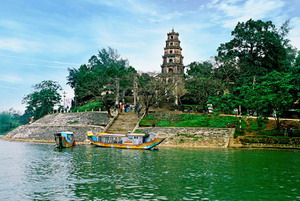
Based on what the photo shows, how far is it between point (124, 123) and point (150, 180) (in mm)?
29970

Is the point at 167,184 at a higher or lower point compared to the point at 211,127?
lower

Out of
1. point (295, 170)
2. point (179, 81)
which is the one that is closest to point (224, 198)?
point (295, 170)

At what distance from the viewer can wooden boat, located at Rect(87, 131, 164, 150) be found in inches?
1320

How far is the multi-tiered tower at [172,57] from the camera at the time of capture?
63.5 meters

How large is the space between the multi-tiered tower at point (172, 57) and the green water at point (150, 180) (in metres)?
41.8

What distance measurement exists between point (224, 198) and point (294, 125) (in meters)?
29.9

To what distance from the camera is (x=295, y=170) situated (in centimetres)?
1970

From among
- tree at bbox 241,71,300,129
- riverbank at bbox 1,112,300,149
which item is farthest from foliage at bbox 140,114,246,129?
tree at bbox 241,71,300,129

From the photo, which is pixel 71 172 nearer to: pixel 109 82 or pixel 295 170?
pixel 295 170

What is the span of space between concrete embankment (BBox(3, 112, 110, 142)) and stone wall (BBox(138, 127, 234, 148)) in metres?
10.6

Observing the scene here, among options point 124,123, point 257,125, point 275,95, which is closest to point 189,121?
point 257,125

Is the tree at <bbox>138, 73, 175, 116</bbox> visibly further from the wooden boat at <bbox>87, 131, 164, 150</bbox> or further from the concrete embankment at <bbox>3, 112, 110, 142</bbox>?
the wooden boat at <bbox>87, 131, 164, 150</bbox>

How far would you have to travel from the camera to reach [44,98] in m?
74.9

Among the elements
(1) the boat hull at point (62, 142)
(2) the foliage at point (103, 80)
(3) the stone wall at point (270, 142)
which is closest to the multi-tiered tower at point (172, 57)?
(2) the foliage at point (103, 80)
